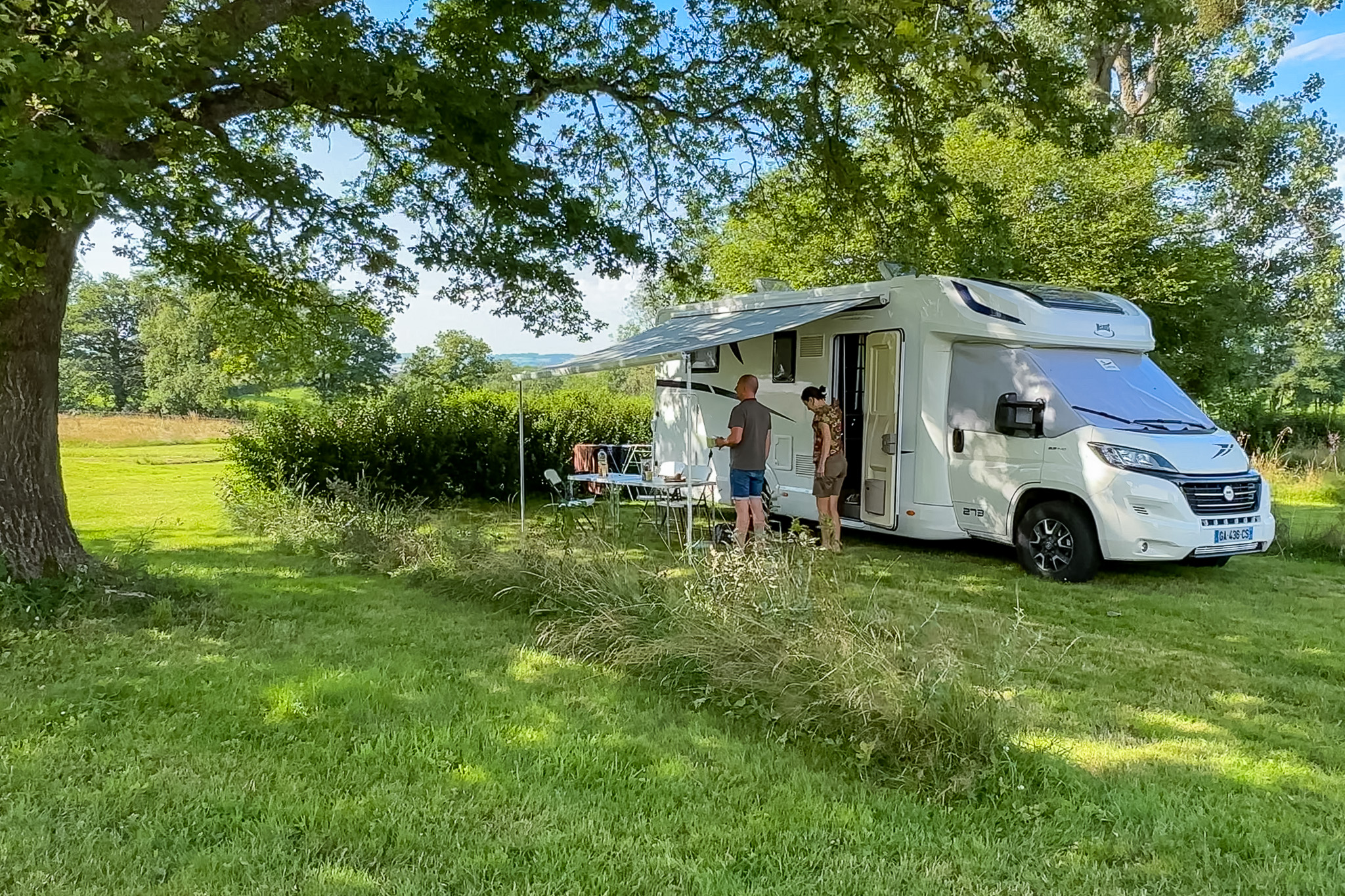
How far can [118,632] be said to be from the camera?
5086mm

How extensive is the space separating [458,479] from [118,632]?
301 inches

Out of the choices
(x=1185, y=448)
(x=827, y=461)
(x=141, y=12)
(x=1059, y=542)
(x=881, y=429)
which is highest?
(x=141, y=12)

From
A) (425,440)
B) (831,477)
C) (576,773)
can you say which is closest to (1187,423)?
(831,477)

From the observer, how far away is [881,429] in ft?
28.5

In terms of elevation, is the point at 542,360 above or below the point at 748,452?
above

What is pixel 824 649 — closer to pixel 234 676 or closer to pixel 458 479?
pixel 234 676

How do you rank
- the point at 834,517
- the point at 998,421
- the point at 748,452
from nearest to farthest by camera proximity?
1. the point at 998,421
2. the point at 748,452
3. the point at 834,517

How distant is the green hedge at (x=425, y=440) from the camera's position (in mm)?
10898

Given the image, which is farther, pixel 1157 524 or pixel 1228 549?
pixel 1228 549

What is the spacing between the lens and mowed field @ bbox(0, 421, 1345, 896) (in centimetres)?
263

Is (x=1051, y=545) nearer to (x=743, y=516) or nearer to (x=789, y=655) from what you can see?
(x=743, y=516)

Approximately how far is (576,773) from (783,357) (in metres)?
6.61

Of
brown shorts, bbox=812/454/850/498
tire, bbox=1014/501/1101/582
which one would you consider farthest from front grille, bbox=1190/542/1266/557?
brown shorts, bbox=812/454/850/498

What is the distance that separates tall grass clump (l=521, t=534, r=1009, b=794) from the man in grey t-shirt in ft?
6.49
